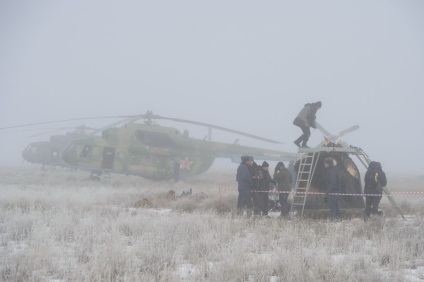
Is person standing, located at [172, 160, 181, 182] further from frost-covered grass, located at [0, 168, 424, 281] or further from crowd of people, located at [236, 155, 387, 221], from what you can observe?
frost-covered grass, located at [0, 168, 424, 281]

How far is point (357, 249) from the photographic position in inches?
250

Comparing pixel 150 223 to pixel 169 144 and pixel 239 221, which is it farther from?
pixel 169 144

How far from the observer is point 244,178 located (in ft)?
35.8

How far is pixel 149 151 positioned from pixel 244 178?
1247 centimetres

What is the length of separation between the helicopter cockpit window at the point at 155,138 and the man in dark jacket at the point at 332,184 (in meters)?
13.9

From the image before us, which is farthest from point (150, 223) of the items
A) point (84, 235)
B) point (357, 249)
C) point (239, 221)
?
point (357, 249)

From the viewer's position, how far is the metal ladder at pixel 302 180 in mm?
10953

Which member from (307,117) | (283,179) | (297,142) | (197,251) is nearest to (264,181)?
(283,179)

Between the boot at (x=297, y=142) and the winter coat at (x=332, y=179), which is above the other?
the boot at (x=297, y=142)

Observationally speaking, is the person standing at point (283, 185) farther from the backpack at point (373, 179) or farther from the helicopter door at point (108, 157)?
the helicopter door at point (108, 157)

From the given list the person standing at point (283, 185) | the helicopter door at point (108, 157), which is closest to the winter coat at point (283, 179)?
the person standing at point (283, 185)

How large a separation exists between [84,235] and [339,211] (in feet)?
21.8

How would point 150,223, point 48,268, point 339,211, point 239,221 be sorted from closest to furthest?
point 48,268 → point 150,223 → point 239,221 → point 339,211

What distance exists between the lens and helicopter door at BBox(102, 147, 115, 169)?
71.3 feet
